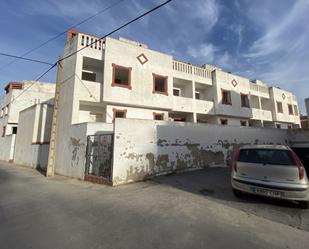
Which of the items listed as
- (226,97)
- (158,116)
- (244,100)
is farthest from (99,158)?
(244,100)

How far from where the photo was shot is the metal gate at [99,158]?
9.46 meters

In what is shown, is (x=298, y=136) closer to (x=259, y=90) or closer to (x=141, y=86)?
(x=259, y=90)

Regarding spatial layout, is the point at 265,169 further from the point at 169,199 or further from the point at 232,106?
the point at 232,106

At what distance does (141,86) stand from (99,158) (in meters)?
7.43

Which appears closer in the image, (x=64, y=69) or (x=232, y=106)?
(x=64, y=69)

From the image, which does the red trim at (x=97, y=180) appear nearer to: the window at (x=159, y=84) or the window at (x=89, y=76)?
the window at (x=89, y=76)

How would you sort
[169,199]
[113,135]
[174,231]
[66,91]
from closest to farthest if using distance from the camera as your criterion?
[174,231], [169,199], [113,135], [66,91]

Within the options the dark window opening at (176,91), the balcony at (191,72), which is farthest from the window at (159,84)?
the dark window opening at (176,91)

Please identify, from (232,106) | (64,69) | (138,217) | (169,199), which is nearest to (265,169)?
(169,199)

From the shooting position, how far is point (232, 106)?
21.1m

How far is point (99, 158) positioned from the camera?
33.3ft

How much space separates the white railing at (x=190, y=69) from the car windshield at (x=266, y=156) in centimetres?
1339

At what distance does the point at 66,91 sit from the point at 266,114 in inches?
865

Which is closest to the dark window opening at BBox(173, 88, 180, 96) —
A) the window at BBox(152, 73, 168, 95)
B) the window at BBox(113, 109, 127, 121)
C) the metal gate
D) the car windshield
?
the window at BBox(152, 73, 168, 95)
